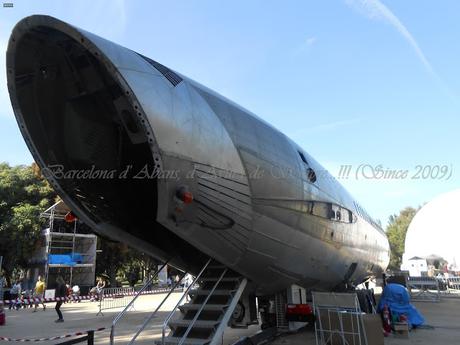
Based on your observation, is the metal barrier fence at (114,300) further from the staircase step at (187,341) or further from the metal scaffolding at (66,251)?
the staircase step at (187,341)

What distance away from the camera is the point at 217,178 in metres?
5.39

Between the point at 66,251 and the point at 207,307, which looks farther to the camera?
the point at 66,251

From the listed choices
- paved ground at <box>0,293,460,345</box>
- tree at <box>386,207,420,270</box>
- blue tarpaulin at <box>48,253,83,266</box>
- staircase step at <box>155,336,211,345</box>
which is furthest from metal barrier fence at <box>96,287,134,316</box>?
tree at <box>386,207,420,270</box>

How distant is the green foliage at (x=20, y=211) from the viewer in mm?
28234

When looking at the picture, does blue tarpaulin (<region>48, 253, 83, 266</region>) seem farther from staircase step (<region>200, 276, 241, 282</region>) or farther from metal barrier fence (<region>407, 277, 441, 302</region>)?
staircase step (<region>200, 276, 241, 282</region>)

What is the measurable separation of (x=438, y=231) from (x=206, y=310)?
2401 inches

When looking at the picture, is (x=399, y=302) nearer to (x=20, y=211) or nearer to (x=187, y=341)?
(x=187, y=341)

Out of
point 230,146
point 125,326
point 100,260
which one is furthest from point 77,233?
point 230,146

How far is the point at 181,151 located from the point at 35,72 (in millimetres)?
2258

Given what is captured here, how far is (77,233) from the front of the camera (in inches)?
1212

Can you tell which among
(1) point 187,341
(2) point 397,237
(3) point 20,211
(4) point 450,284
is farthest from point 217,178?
(2) point 397,237

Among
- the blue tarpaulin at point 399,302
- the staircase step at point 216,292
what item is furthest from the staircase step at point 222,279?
the blue tarpaulin at point 399,302

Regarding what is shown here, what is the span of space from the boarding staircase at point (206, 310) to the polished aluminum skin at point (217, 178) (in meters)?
0.43

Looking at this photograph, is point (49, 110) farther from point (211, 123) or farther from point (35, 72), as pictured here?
point (211, 123)
